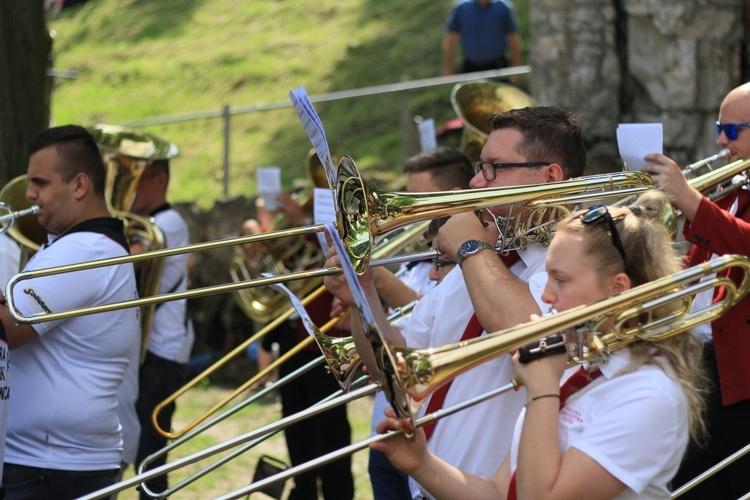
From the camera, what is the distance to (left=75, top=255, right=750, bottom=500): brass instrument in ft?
6.85

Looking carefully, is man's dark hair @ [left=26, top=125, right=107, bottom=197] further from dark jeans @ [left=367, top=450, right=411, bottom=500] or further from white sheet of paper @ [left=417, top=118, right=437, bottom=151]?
white sheet of paper @ [left=417, top=118, right=437, bottom=151]

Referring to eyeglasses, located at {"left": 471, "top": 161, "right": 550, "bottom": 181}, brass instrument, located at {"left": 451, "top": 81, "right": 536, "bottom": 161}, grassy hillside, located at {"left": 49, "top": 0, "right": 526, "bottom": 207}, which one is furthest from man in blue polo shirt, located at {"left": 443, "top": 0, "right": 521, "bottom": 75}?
eyeglasses, located at {"left": 471, "top": 161, "right": 550, "bottom": 181}

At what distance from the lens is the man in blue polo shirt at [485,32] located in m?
8.77

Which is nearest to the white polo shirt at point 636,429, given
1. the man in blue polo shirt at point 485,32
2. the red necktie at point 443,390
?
the red necktie at point 443,390

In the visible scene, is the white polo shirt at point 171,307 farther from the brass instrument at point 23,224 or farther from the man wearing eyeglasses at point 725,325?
the man wearing eyeglasses at point 725,325

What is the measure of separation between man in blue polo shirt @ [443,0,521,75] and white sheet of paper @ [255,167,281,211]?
3569 millimetres

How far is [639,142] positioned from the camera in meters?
3.20

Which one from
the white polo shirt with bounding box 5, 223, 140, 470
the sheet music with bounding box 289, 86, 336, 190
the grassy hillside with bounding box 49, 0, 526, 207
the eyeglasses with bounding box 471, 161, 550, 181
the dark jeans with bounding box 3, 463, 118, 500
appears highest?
the sheet music with bounding box 289, 86, 336, 190

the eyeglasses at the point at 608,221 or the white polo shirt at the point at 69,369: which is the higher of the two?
the eyeglasses at the point at 608,221

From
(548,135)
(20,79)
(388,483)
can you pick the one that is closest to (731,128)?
(548,135)

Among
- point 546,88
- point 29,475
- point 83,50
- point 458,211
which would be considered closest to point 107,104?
point 83,50

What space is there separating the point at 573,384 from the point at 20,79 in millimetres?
4633

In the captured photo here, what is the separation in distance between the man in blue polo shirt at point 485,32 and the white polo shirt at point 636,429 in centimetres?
698

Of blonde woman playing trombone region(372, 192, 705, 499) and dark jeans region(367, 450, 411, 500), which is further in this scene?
dark jeans region(367, 450, 411, 500)
